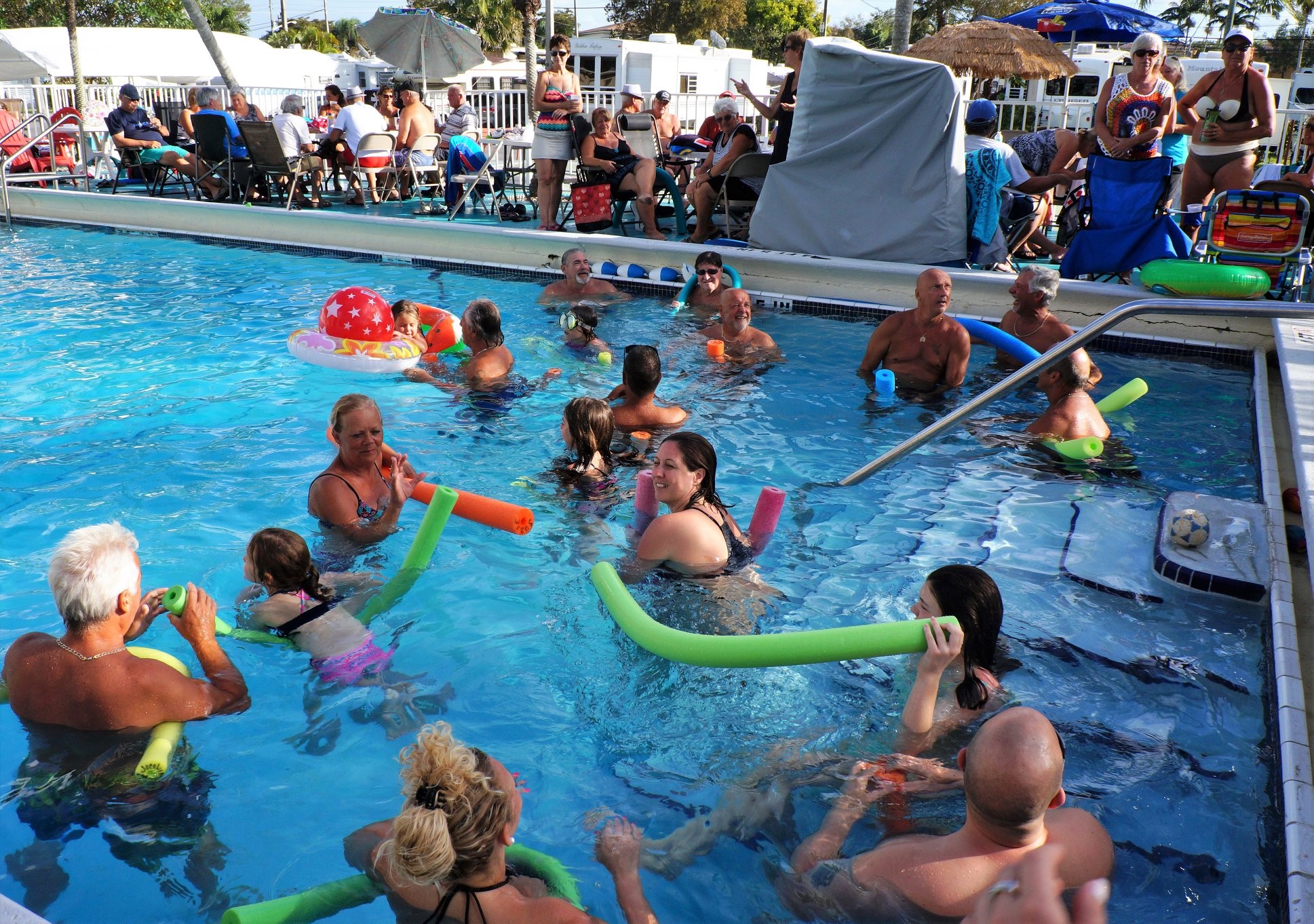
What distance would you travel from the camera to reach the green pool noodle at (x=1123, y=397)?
5.93 metres

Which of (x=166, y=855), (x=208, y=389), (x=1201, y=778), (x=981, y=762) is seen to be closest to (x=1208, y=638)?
(x=1201, y=778)

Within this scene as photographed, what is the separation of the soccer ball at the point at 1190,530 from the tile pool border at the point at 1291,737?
26 centimetres

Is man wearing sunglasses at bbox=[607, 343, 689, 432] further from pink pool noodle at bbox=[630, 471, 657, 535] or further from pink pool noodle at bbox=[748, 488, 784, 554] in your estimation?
pink pool noodle at bbox=[748, 488, 784, 554]

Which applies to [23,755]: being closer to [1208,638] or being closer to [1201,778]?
[1201,778]

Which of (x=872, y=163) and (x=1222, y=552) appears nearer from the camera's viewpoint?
(x=1222, y=552)

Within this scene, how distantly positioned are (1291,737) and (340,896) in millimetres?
2649

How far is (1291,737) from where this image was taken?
2.85 metres

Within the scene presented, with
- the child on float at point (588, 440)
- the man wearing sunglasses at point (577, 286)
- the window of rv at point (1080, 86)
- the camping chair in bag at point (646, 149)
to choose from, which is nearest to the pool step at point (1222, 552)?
the child on float at point (588, 440)

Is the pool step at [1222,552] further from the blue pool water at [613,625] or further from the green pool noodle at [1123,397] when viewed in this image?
the green pool noodle at [1123,397]

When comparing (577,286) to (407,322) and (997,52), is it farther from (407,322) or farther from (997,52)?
(997,52)

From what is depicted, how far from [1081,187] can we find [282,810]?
1024 centimetres

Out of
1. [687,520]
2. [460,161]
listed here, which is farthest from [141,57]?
[687,520]

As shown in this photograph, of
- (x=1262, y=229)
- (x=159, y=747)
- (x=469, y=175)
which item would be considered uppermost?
(x=469, y=175)

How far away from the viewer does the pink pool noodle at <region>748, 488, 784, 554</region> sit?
399 centimetres
